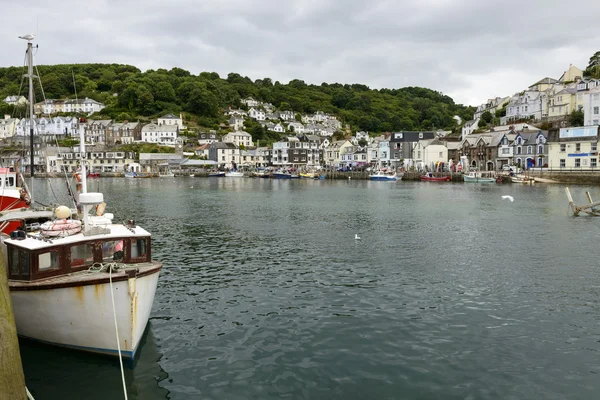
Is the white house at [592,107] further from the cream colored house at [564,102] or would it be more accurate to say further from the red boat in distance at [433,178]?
the red boat in distance at [433,178]

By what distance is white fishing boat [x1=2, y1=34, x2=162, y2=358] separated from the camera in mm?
11523

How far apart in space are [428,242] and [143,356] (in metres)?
21.7

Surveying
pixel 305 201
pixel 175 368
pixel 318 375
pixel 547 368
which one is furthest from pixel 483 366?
pixel 305 201

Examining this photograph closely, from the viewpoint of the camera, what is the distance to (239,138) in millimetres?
177500

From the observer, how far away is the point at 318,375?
38.6ft

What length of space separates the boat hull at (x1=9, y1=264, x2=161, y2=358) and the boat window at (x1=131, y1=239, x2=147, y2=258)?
1.14 meters

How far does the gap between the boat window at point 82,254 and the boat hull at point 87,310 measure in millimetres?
756

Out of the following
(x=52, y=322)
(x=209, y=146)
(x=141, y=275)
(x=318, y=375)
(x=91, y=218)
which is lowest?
(x=318, y=375)

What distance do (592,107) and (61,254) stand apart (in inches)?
4630

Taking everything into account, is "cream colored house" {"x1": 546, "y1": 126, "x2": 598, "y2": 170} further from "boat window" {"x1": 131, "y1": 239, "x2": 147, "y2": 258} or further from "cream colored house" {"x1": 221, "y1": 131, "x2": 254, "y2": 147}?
"cream colored house" {"x1": 221, "y1": 131, "x2": 254, "y2": 147}

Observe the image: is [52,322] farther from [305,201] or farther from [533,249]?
[305,201]

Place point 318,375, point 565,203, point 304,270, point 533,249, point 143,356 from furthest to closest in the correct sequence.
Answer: point 565,203 → point 533,249 → point 304,270 → point 143,356 → point 318,375

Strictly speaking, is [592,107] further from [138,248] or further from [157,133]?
[157,133]

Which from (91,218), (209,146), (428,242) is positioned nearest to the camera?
(91,218)
